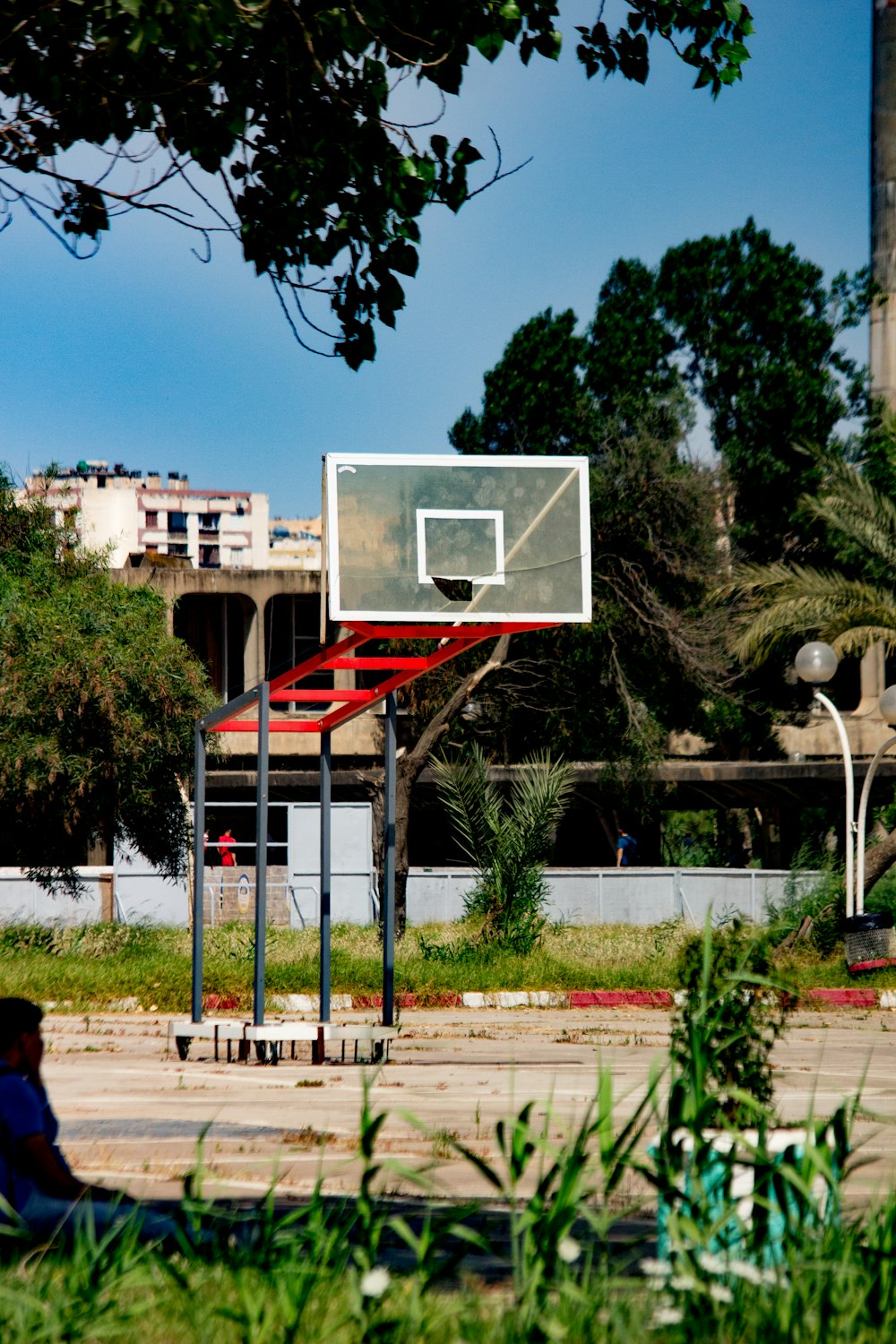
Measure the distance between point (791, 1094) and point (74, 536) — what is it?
25.0m

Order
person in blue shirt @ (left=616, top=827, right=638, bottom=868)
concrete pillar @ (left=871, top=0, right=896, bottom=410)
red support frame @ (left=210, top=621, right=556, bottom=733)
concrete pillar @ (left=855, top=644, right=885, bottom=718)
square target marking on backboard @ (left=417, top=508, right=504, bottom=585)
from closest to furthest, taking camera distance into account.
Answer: red support frame @ (left=210, top=621, right=556, bottom=733) → square target marking on backboard @ (left=417, top=508, right=504, bottom=585) → person in blue shirt @ (left=616, top=827, right=638, bottom=868) → concrete pillar @ (left=855, top=644, right=885, bottom=718) → concrete pillar @ (left=871, top=0, right=896, bottom=410)

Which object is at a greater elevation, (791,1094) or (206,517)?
(206,517)

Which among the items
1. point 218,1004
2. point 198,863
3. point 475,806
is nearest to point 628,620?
point 475,806

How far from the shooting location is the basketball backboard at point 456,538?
1107 cm

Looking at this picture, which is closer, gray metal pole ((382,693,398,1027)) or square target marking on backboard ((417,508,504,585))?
square target marking on backboard ((417,508,504,585))

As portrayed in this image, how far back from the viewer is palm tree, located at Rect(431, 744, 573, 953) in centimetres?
2144

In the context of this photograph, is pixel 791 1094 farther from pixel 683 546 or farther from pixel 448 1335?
pixel 683 546

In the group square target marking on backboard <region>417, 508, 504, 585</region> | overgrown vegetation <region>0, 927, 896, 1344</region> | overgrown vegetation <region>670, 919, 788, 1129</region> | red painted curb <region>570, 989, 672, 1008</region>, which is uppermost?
square target marking on backboard <region>417, 508, 504, 585</region>

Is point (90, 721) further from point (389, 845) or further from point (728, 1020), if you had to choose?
Result: point (728, 1020)

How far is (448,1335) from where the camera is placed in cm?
381

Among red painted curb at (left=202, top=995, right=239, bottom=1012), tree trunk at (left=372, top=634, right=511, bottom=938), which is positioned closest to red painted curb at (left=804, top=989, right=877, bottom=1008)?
red painted curb at (left=202, top=995, right=239, bottom=1012)

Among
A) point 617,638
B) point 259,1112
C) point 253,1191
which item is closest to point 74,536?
point 617,638

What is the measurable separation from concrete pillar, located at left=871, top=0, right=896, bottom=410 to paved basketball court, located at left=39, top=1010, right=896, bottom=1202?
29593 millimetres

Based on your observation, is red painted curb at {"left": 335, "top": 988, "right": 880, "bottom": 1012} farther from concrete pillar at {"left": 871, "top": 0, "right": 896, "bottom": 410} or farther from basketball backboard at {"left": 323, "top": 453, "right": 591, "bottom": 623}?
concrete pillar at {"left": 871, "top": 0, "right": 896, "bottom": 410}
